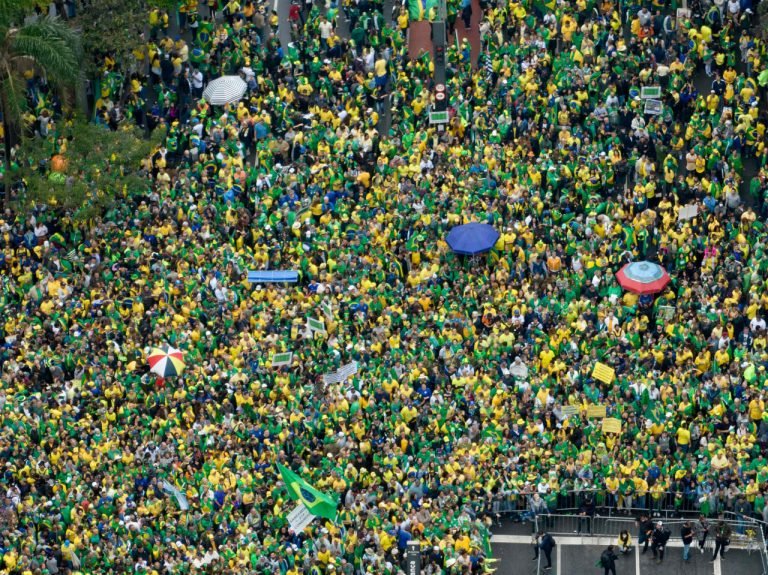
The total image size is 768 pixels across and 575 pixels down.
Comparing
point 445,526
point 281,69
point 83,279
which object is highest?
point 281,69

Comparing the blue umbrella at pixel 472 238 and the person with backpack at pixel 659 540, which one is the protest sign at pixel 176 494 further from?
the person with backpack at pixel 659 540

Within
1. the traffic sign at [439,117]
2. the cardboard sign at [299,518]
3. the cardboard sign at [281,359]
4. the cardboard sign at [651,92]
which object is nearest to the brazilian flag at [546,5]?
the cardboard sign at [651,92]

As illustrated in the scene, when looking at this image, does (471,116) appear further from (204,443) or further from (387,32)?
(204,443)

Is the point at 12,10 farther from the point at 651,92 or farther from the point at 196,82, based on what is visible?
the point at 651,92

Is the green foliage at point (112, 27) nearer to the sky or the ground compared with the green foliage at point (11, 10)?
nearer to the ground

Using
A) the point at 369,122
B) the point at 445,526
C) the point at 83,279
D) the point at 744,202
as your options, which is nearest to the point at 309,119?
the point at 369,122

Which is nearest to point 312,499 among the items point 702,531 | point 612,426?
point 612,426
